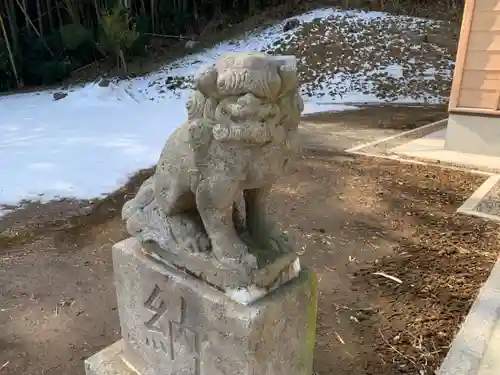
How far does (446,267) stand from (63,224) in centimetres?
277

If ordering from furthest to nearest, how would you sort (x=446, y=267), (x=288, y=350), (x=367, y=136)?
(x=367, y=136) → (x=446, y=267) → (x=288, y=350)

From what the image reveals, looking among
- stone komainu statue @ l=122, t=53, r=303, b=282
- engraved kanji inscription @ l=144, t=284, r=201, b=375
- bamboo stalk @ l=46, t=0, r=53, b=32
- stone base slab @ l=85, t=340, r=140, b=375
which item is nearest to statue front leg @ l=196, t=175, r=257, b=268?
stone komainu statue @ l=122, t=53, r=303, b=282

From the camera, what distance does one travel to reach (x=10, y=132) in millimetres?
6277

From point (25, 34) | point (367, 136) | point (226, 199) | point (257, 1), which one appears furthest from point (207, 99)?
point (257, 1)

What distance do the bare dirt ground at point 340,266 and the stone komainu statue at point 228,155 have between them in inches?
41.2

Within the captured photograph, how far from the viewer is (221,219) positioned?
135cm

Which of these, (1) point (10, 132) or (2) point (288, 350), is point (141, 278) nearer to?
(2) point (288, 350)

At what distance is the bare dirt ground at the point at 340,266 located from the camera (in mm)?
2238

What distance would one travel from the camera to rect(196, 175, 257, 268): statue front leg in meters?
1.29

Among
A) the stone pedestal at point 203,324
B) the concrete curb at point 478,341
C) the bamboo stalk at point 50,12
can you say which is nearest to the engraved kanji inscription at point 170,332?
the stone pedestal at point 203,324

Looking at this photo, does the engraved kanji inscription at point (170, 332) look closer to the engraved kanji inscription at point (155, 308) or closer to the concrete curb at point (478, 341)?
the engraved kanji inscription at point (155, 308)

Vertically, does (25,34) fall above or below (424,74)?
above

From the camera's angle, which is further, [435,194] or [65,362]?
[435,194]

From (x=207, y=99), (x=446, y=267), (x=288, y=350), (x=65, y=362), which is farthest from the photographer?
(x=446, y=267)
